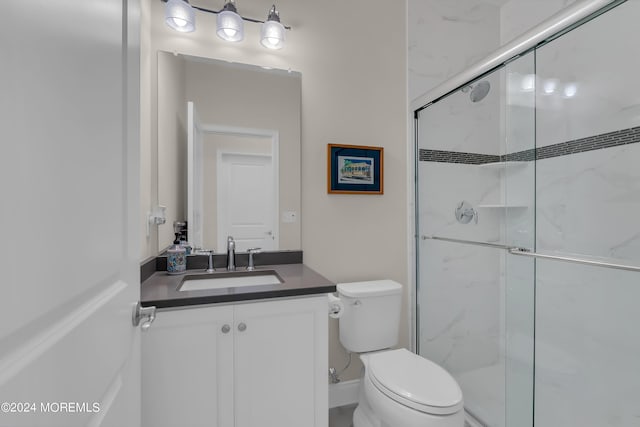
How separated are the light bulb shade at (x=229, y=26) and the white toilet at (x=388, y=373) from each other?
1.51 meters

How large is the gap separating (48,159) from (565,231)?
6.17 feet

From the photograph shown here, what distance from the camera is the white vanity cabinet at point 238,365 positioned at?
1.11 m

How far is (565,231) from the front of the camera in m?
1.45

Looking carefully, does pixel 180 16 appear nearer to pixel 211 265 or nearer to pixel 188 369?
pixel 211 265

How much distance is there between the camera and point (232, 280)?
1.53 metres

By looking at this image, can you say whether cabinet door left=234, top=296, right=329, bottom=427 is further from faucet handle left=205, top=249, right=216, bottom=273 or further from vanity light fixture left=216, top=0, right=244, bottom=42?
vanity light fixture left=216, top=0, right=244, bottom=42

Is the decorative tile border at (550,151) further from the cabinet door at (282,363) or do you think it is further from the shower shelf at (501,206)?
the cabinet door at (282,363)

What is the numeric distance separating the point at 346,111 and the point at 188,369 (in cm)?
161

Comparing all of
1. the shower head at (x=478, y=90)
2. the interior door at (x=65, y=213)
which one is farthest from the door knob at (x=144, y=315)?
the shower head at (x=478, y=90)

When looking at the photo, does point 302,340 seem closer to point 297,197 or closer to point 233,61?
point 297,197

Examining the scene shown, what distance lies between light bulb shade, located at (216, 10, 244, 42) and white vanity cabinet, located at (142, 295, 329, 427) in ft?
4.55

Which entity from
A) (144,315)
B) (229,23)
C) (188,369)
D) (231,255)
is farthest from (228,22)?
(188,369)

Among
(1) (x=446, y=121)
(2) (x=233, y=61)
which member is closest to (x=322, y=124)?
(2) (x=233, y=61)

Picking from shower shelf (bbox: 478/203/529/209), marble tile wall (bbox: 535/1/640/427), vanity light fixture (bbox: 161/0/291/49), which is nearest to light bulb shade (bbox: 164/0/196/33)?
vanity light fixture (bbox: 161/0/291/49)
